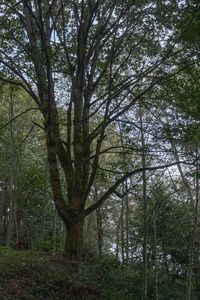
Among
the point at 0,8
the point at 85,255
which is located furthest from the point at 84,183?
the point at 0,8

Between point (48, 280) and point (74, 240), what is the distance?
121 centimetres

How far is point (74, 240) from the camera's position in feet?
18.9

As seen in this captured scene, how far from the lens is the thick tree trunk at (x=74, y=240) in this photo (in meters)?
5.75

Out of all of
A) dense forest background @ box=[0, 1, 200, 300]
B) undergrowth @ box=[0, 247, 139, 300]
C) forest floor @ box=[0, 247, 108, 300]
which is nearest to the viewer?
forest floor @ box=[0, 247, 108, 300]

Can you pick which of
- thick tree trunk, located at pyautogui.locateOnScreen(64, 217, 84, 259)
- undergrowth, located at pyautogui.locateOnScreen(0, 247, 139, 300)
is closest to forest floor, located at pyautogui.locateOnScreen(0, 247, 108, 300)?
undergrowth, located at pyautogui.locateOnScreen(0, 247, 139, 300)

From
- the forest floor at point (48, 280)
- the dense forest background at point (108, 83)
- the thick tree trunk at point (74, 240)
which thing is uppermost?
the dense forest background at point (108, 83)

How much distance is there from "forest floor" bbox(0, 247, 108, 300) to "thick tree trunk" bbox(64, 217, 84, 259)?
0.22m

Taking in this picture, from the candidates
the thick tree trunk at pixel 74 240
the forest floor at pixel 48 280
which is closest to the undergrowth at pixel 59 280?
the forest floor at pixel 48 280

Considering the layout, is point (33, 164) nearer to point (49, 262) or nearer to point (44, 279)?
point (49, 262)

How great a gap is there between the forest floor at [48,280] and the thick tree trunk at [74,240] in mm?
221

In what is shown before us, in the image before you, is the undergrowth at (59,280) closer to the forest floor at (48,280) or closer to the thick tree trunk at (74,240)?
the forest floor at (48,280)

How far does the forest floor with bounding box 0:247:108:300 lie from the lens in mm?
4047

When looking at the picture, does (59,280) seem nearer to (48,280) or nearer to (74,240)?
(48,280)

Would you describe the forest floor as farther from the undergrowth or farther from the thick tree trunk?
the thick tree trunk
